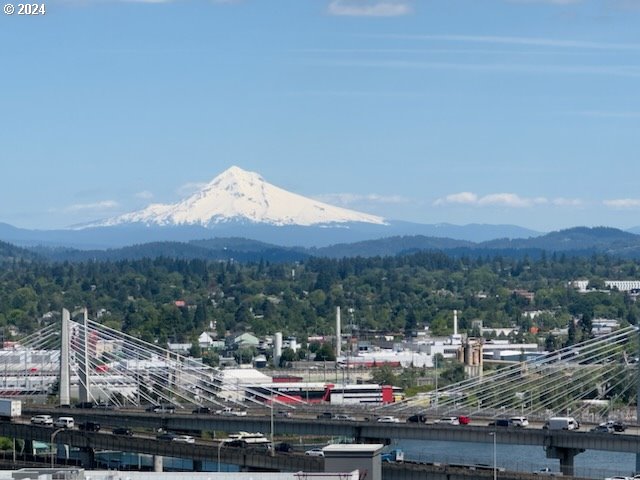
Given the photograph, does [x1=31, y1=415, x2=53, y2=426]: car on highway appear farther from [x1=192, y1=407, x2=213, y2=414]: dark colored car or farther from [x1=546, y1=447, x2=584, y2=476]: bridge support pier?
[x1=546, y1=447, x2=584, y2=476]: bridge support pier

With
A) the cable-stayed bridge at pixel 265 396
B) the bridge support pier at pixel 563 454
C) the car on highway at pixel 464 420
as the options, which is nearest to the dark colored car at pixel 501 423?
the car on highway at pixel 464 420

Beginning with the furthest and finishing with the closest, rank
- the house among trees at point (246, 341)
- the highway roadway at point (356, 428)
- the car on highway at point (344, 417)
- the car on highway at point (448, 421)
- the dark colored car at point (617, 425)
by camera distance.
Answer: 1. the house among trees at point (246, 341)
2. the car on highway at point (344, 417)
3. the car on highway at point (448, 421)
4. the dark colored car at point (617, 425)
5. the highway roadway at point (356, 428)

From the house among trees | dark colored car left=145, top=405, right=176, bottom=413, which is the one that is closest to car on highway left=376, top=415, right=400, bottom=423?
dark colored car left=145, top=405, right=176, bottom=413

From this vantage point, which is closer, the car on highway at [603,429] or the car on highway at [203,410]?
the car on highway at [603,429]

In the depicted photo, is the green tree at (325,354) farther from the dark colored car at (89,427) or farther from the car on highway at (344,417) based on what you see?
the dark colored car at (89,427)

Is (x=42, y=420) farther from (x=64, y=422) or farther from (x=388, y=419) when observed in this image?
(x=388, y=419)

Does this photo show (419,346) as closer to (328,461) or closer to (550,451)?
(550,451)

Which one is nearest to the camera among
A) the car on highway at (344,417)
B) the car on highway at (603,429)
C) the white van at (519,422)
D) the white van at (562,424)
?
the car on highway at (603,429)

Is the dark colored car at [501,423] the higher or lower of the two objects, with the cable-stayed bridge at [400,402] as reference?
lower
